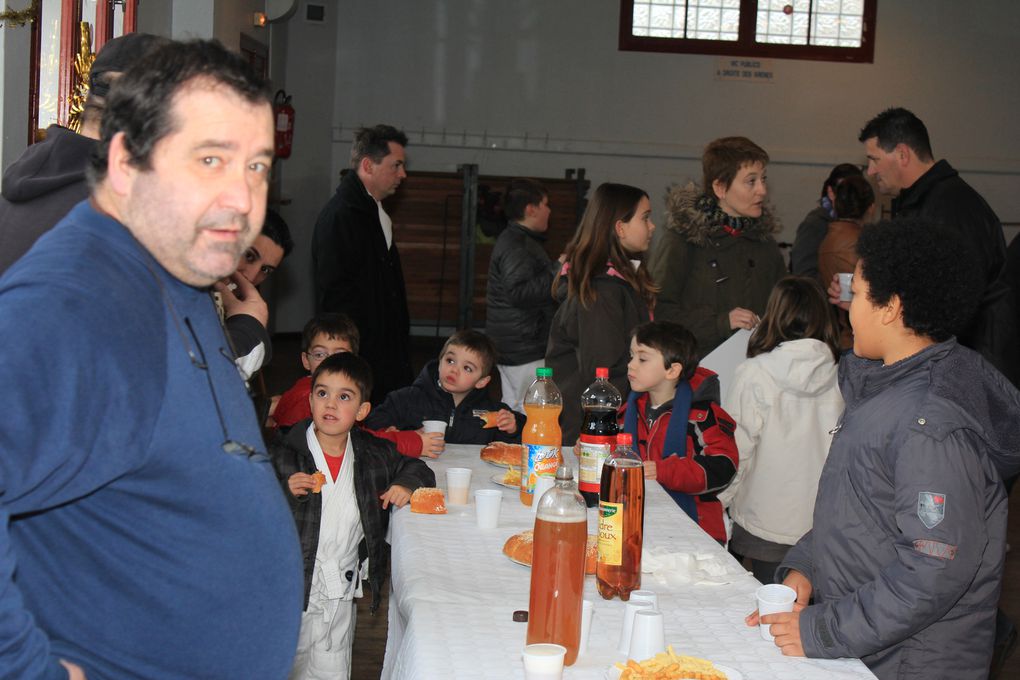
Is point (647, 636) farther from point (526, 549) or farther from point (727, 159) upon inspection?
point (727, 159)

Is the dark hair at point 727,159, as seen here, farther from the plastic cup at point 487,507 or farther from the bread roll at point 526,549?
the bread roll at point 526,549

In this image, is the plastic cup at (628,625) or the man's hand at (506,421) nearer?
the plastic cup at (628,625)

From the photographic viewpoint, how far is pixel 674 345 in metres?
3.42

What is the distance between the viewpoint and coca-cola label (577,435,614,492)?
102 inches

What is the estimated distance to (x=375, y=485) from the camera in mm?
3115

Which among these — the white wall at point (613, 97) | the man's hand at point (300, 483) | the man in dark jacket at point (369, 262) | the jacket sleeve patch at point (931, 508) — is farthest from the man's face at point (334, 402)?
the white wall at point (613, 97)

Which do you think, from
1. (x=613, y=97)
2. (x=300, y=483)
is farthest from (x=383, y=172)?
(x=613, y=97)

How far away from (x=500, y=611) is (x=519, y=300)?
353 centimetres

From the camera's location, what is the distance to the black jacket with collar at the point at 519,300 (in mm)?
5508

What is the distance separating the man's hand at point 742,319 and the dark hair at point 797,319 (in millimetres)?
458

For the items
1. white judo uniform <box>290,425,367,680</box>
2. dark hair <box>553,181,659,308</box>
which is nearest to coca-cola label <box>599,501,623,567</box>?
white judo uniform <box>290,425,367,680</box>

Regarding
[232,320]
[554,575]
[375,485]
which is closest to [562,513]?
[554,575]

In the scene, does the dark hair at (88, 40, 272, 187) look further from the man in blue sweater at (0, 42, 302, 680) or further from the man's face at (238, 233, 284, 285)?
the man's face at (238, 233, 284, 285)

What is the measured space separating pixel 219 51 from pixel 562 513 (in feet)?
3.00
